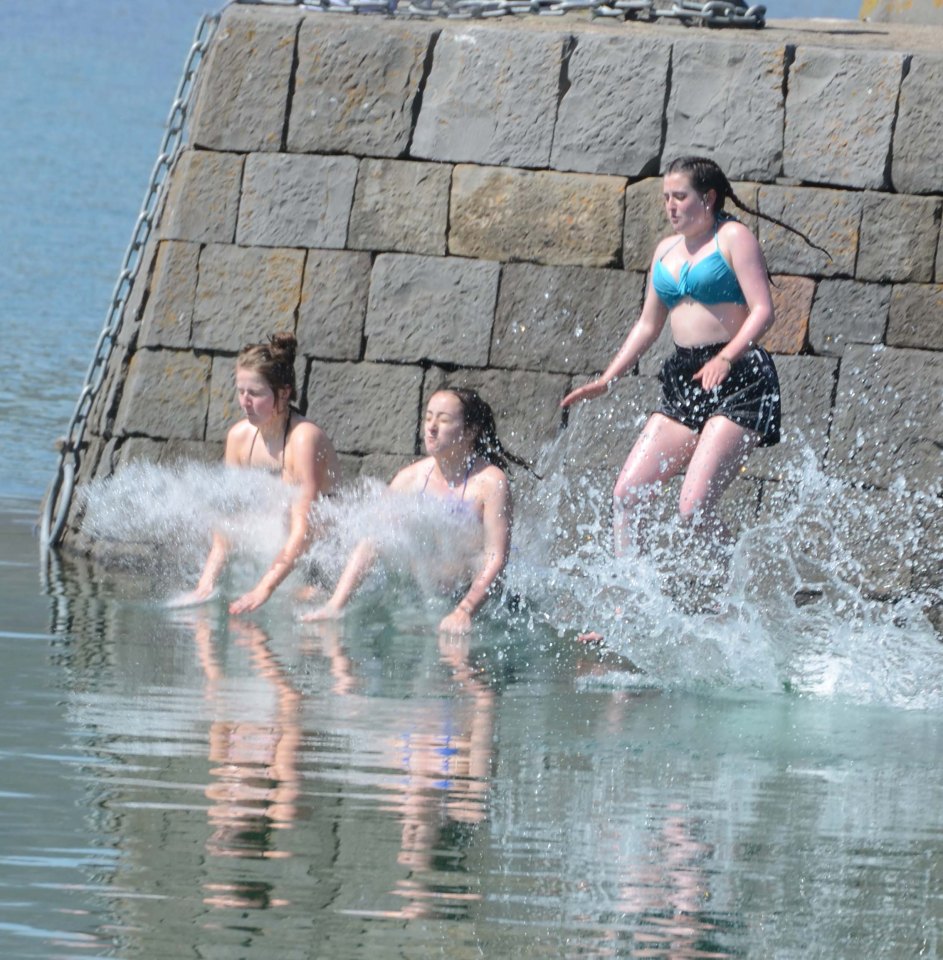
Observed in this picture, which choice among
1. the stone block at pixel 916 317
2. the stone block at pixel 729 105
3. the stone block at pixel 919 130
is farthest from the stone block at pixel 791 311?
the stone block at pixel 919 130

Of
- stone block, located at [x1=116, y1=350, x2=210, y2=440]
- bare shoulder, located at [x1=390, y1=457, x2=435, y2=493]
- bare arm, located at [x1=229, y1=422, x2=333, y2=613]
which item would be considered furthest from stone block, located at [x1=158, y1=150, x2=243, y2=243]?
bare shoulder, located at [x1=390, y1=457, x2=435, y2=493]

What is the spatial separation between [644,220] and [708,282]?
4.23 ft

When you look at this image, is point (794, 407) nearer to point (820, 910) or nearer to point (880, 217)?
point (880, 217)

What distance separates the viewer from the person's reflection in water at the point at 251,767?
408cm

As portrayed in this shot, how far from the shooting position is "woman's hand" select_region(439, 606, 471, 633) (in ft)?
22.6

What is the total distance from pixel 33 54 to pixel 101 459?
2064 inches

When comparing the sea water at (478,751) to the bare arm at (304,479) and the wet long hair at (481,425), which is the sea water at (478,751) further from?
the wet long hair at (481,425)

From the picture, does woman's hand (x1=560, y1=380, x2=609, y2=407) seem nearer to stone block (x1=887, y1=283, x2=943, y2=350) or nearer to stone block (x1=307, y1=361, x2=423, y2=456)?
stone block (x1=307, y1=361, x2=423, y2=456)

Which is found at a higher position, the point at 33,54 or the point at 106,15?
the point at 106,15

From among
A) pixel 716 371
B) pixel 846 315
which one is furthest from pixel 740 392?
pixel 846 315

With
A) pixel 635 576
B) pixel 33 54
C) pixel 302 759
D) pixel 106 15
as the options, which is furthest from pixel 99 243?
pixel 106 15

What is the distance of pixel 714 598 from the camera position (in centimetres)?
685

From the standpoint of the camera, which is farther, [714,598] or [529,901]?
[714,598]

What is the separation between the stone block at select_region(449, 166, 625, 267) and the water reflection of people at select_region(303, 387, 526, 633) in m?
1.05
